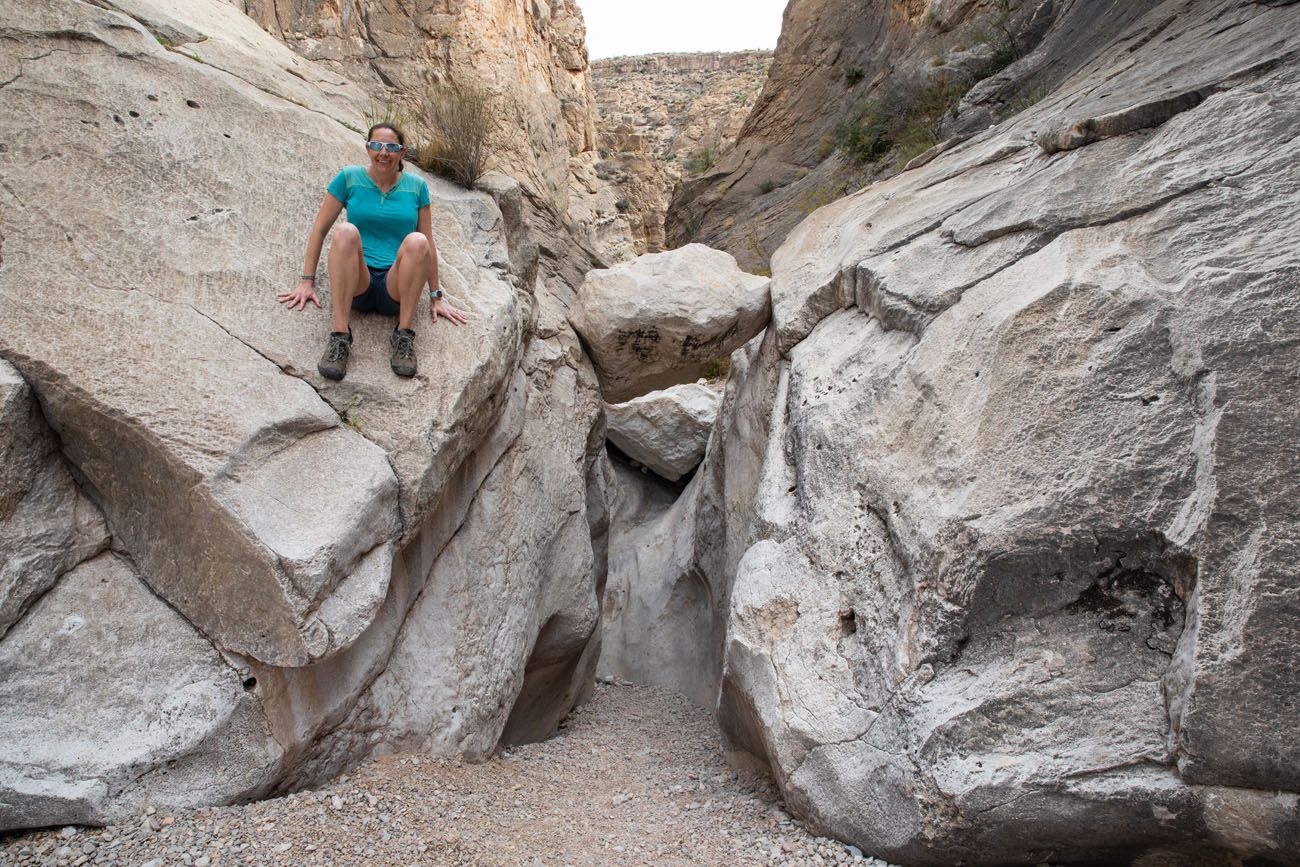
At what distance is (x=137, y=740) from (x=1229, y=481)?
12.4ft

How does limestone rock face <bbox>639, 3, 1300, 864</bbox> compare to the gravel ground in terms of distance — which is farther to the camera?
the gravel ground

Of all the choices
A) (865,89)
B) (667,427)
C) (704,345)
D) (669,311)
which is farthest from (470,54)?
(704,345)

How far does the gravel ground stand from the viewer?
2.83 m

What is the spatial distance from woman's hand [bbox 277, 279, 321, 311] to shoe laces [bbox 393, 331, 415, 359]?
42cm

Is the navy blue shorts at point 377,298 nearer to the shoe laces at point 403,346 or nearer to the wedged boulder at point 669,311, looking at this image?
the shoe laces at point 403,346

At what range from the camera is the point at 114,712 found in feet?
10.1

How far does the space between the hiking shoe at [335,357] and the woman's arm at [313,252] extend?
259 millimetres

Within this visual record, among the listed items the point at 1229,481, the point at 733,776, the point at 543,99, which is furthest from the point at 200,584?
the point at 543,99

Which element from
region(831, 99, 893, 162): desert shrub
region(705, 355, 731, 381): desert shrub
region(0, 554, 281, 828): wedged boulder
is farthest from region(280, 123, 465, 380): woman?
region(831, 99, 893, 162): desert shrub

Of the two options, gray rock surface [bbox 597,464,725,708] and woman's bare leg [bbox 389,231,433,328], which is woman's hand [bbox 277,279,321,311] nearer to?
woman's bare leg [bbox 389,231,433,328]

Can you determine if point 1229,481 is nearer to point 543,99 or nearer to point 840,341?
point 840,341

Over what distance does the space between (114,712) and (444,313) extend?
7.43 feet

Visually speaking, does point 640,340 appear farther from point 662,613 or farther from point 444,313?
point 662,613

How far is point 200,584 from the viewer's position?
3307 millimetres
